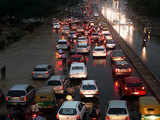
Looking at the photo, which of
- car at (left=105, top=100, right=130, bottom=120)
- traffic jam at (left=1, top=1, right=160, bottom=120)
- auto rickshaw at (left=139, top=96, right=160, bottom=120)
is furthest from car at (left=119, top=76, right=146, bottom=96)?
car at (left=105, top=100, right=130, bottom=120)

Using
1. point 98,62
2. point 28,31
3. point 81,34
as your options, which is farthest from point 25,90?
point 28,31

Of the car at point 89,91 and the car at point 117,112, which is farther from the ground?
the car at point 117,112

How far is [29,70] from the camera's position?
3400cm

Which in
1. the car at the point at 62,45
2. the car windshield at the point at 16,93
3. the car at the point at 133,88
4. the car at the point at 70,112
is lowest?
the car at the point at 62,45

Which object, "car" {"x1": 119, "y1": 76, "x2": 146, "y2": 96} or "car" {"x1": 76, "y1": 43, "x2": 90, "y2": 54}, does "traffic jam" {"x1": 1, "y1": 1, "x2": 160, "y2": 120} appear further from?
"car" {"x1": 76, "y1": 43, "x2": 90, "y2": 54}

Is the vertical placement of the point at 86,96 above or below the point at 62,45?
above

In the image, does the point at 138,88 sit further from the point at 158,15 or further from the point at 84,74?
the point at 158,15

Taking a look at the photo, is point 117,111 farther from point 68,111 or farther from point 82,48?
point 82,48

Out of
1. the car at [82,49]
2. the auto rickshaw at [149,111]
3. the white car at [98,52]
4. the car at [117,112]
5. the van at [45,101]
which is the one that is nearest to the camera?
the car at [117,112]

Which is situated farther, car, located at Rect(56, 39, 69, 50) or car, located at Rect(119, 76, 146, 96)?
car, located at Rect(56, 39, 69, 50)

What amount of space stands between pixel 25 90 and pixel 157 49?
29628 mm

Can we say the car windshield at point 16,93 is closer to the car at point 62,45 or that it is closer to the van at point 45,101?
the van at point 45,101

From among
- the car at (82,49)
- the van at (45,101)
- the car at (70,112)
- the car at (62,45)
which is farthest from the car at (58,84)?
the car at (62,45)

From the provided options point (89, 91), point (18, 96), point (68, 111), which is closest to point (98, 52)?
point (89, 91)
